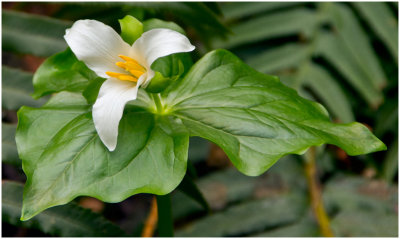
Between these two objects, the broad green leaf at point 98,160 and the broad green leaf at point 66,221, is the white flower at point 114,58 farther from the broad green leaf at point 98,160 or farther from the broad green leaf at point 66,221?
the broad green leaf at point 66,221

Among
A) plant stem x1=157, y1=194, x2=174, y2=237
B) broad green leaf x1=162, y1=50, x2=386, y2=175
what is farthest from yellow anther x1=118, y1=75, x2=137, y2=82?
plant stem x1=157, y1=194, x2=174, y2=237

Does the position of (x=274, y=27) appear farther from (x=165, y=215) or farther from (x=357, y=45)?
(x=165, y=215)

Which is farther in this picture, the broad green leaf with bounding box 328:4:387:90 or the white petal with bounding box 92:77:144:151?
the broad green leaf with bounding box 328:4:387:90

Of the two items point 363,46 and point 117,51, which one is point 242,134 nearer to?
point 117,51

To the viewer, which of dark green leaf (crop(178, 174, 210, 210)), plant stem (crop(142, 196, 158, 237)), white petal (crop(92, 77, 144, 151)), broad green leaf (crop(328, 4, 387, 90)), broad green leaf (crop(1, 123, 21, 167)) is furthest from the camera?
broad green leaf (crop(328, 4, 387, 90))

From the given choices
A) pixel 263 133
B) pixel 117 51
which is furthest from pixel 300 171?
pixel 117 51

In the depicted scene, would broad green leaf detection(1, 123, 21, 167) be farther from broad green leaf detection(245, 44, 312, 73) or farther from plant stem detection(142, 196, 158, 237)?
broad green leaf detection(245, 44, 312, 73)

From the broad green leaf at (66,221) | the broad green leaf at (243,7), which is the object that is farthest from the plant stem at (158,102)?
the broad green leaf at (243,7)

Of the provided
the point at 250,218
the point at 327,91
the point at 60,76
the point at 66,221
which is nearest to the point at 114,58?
the point at 60,76
